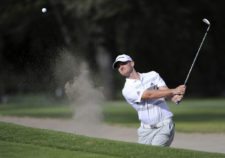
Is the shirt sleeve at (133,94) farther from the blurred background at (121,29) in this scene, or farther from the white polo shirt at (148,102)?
the blurred background at (121,29)

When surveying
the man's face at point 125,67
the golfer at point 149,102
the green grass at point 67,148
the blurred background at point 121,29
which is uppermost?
the blurred background at point 121,29

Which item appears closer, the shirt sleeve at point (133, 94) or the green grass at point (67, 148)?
the green grass at point (67, 148)

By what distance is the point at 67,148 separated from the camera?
10867mm

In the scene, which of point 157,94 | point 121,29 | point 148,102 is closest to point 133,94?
point 148,102

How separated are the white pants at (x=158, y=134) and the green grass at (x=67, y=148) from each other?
0.40 meters

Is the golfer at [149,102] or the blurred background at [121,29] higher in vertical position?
the blurred background at [121,29]

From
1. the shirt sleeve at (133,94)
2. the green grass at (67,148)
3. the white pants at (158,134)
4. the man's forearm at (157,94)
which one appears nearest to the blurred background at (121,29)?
the green grass at (67,148)

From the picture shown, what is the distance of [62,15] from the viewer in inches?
1916

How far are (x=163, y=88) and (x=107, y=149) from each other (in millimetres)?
1143

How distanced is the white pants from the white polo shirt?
0.11 metres

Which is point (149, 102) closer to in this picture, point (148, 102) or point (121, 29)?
point (148, 102)

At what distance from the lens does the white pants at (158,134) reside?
1128cm

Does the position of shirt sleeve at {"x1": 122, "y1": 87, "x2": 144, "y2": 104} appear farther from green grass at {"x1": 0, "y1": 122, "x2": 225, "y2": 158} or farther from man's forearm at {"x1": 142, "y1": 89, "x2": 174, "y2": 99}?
green grass at {"x1": 0, "y1": 122, "x2": 225, "y2": 158}

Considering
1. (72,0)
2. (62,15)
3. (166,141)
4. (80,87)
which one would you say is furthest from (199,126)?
(62,15)
